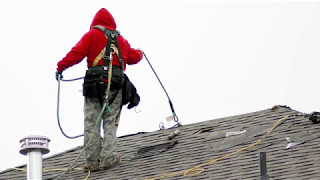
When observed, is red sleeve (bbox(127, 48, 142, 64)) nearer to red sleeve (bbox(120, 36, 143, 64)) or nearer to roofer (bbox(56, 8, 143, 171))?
red sleeve (bbox(120, 36, 143, 64))

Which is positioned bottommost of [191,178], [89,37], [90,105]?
[191,178]

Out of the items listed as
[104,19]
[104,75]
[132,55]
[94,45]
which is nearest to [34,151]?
[104,75]

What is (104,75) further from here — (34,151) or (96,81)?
(34,151)

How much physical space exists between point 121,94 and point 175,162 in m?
1.16

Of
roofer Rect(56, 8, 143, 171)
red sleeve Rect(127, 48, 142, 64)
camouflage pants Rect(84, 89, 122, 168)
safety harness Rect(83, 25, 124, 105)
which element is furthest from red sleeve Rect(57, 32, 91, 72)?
red sleeve Rect(127, 48, 142, 64)

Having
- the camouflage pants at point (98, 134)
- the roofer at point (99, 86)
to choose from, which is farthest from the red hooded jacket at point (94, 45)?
the camouflage pants at point (98, 134)

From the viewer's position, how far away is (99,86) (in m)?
10.9

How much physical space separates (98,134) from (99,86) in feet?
1.92

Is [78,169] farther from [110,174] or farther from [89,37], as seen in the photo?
[89,37]

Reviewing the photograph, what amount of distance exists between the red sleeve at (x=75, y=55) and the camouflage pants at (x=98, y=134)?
512mm

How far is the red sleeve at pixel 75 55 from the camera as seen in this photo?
1081cm

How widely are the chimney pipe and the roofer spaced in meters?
1.40

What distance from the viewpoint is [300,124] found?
10820 mm

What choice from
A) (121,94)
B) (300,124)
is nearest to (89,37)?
(121,94)
